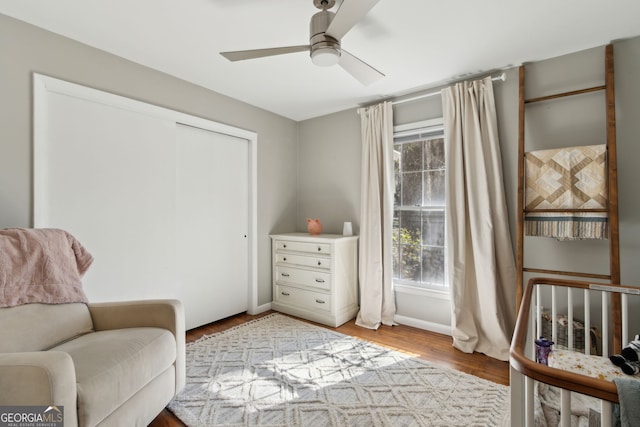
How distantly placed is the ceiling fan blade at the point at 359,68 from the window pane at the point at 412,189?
1349mm

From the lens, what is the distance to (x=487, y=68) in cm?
250

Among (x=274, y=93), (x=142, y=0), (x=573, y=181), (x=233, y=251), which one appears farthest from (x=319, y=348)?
(x=142, y=0)

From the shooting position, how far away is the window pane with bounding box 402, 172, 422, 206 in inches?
121

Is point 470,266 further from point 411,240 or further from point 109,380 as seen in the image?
point 109,380

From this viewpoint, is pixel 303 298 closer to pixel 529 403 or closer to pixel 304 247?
pixel 304 247

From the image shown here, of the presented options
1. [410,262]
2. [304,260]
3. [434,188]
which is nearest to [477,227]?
[434,188]

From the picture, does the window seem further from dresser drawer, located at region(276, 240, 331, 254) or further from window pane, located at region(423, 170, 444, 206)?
dresser drawer, located at region(276, 240, 331, 254)

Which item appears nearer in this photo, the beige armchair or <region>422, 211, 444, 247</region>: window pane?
the beige armchair

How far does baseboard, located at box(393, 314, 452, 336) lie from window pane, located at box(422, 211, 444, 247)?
78cm

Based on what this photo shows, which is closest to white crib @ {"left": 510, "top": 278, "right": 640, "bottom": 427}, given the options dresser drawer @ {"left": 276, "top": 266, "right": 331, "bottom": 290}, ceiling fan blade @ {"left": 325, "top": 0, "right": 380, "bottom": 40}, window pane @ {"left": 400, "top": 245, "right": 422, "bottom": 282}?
window pane @ {"left": 400, "top": 245, "right": 422, "bottom": 282}

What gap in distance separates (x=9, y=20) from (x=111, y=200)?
1.24 metres

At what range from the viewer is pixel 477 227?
100 inches

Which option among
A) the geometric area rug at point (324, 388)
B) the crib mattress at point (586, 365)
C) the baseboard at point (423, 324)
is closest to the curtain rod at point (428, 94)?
the crib mattress at point (586, 365)

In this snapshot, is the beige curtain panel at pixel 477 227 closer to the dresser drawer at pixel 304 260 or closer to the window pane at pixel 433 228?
the window pane at pixel 433 228
